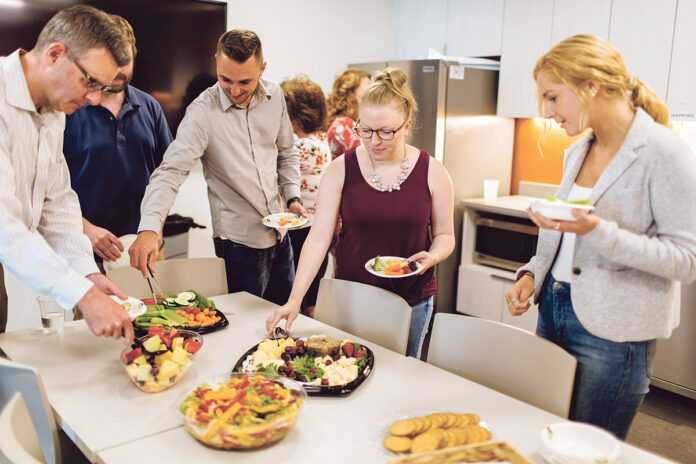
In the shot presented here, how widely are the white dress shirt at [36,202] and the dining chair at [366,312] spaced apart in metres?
0.82

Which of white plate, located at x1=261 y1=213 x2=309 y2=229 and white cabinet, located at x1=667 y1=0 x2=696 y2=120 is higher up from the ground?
white cabinet, located at x1=667 y1=0 x2=696 y2=120

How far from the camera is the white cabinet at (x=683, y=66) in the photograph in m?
3.02

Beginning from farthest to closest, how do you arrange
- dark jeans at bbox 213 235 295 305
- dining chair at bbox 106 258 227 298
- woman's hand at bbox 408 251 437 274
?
dark jeans at bbox 213 235 295 305
dining chair at bbox 106 258 227 298
woman's hand at bbox 408 251 437 274

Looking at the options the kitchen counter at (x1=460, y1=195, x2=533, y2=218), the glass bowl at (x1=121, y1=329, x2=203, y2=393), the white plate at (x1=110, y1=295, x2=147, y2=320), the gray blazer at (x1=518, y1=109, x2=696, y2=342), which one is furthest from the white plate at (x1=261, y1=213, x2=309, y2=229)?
the kitchen counter at (x1=460, y1=195, x2=533, y2=218)

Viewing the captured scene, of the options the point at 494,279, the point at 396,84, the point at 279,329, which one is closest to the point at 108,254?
the point at 279,329

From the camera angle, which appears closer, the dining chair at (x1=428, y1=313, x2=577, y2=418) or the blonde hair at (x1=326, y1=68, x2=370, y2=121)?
the dining chair at (x1=428, y1=313, x2=577, y2=418)

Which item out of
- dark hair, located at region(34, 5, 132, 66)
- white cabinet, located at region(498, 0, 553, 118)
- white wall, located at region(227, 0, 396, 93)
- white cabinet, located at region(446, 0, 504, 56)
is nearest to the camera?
dark hair, located at region(34, 5, 132, 66)

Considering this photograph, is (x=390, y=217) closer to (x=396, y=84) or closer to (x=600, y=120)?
(x=396, y=84)

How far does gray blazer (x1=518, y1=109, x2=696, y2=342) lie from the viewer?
4.46ft

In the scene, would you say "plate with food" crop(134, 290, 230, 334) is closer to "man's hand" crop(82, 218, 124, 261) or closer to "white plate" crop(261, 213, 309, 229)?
"man's hand" crop(82, 218, 124, 261)

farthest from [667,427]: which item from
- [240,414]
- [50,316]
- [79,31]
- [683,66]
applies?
[79,31]

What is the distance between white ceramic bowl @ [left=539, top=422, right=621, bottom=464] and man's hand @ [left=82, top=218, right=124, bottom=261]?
1.73 meters

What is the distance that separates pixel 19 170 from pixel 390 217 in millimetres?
1141

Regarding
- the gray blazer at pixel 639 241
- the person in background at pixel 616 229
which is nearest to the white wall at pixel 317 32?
the person in background at pixel 616 229
